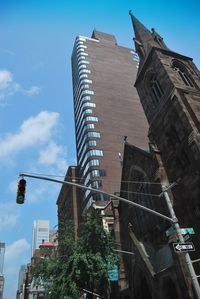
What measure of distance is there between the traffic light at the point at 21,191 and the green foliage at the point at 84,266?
15.7m

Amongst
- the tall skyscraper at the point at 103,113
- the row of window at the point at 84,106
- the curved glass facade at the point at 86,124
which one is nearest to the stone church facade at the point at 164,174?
the tall skyscraper at the point at 103,113

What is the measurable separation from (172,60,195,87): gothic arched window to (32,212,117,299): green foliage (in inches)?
740

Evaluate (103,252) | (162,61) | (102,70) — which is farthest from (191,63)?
(102,70)

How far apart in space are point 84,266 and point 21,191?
16.4 metres

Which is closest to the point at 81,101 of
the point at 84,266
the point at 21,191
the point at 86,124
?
the point at 86,124

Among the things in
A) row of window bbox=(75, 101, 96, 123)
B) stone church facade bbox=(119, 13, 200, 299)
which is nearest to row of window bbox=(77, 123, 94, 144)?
row of window bbox=(75, 101, 96, 123)

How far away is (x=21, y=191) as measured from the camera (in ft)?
39.4

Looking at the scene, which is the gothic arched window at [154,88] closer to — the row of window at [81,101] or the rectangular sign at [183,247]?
the rectangular sign at [183,247]

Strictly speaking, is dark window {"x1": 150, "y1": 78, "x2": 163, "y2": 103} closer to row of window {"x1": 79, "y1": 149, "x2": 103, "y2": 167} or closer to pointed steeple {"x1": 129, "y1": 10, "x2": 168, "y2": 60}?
pointed steeple {"x1": 129, "y1": 10, "x2": 168, "y2": 60}

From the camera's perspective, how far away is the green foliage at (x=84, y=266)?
83.4 ft

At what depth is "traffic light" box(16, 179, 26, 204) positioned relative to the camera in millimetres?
11797

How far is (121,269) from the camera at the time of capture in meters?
30.4

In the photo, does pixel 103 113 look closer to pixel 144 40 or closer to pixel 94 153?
pixel 94 153

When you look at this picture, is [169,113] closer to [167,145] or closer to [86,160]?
[167,145]
